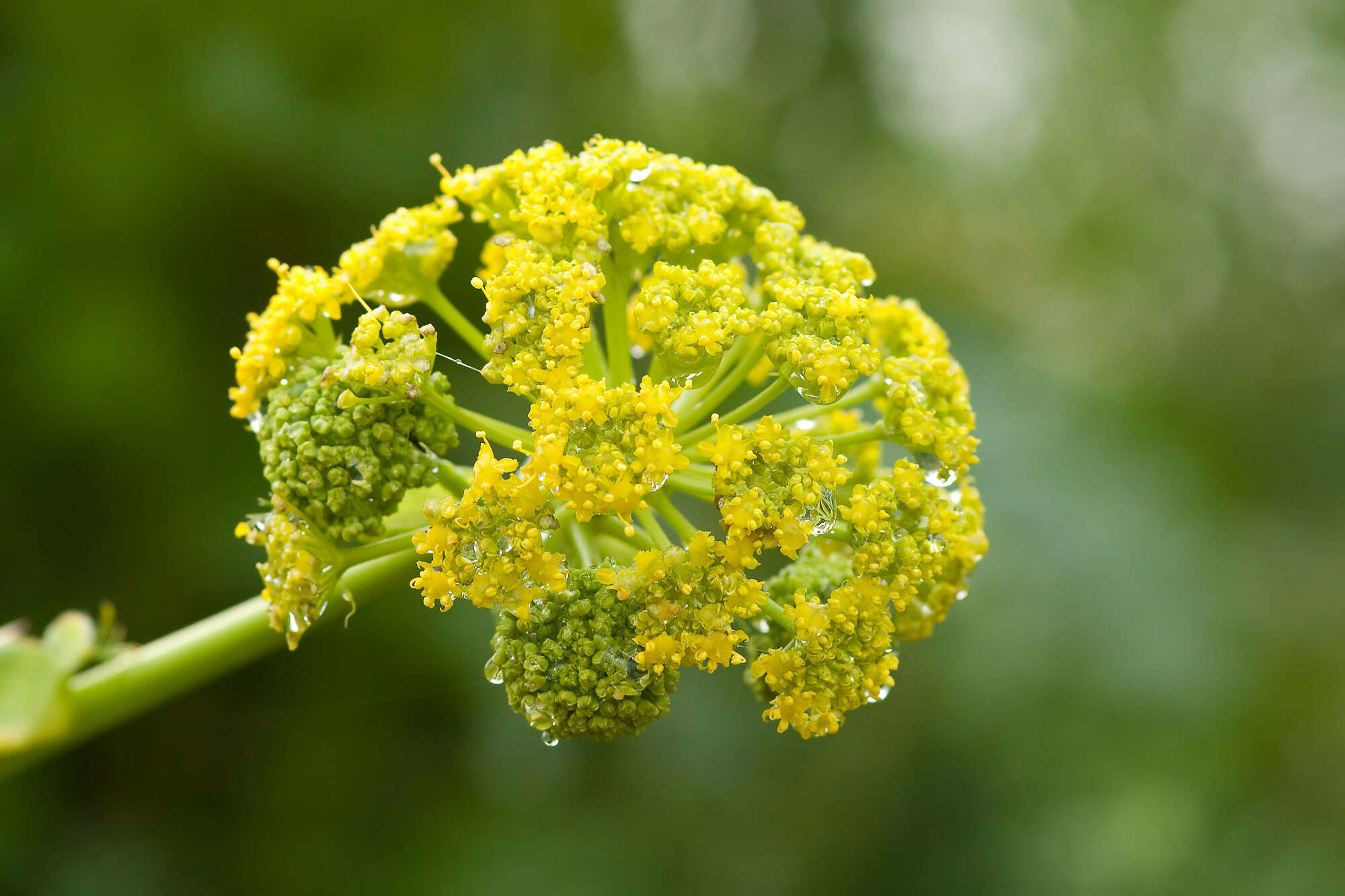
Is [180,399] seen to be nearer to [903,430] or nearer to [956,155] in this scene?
[903,430]

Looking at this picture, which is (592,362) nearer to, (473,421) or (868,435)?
(473,421)

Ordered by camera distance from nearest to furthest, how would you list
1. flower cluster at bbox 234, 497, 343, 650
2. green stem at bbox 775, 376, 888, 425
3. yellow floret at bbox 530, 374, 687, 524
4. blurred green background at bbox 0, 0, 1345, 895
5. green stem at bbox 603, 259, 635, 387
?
yellow floret at bbox 530, 374, 687, 524
flower cluster at bbox 234, 497, 343, 650
green stem at bbox 603, 259, 635, 387
green stem at bbox 775, 376, 888, 425
blurred green background at bbox 0, 0, 1345, 895

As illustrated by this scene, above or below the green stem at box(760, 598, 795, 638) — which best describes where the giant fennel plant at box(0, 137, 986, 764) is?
above

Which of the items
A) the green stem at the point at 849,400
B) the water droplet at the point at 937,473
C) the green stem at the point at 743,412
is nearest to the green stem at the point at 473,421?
the green stem at the point at 743,412

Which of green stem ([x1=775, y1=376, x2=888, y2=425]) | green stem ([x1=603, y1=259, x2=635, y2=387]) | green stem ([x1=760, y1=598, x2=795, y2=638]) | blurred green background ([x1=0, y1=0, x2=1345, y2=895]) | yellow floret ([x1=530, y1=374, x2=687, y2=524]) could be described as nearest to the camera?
yellow floret ([x1=530, y1=374, x2=687, y2=524])

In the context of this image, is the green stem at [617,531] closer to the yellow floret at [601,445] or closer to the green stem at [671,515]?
the green stem at [671,515]

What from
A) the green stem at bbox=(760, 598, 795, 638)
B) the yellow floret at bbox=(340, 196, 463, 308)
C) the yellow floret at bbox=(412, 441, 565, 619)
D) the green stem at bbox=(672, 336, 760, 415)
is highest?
the yellow floret at bbox=(340, 196, 463, 308)

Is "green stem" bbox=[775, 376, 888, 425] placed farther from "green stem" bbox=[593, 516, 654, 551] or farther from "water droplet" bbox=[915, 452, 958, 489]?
"green stem" bbox=[593, 516, 654, 551]

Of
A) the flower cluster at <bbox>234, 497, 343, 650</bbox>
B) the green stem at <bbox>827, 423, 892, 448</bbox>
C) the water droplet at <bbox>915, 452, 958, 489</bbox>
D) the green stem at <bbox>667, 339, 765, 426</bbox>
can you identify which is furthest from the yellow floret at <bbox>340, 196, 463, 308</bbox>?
the water droplet at <bbox>915, 452, 958, 489</bbox>
